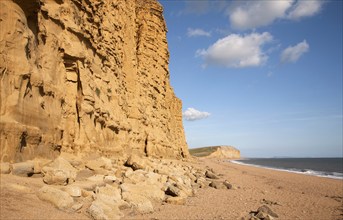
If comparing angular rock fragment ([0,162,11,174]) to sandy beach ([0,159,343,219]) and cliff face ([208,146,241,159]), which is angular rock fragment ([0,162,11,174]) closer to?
sandy beach ([0,159,343,219])

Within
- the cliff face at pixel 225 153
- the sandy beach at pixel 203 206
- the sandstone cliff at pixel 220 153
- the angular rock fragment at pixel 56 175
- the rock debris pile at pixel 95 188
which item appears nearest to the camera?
the sandy beach at pixel 203 206

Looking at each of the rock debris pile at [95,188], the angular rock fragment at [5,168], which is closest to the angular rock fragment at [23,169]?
the rock debris pile at [95,188]

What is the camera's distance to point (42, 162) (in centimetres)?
848

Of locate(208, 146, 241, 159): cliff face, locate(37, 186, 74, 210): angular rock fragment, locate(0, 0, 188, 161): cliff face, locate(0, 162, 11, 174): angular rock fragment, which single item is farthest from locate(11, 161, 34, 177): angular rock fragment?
locate(208, 146, 241, 159): cliff face

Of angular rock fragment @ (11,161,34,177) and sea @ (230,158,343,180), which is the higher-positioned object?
angular rock fragment @ (11,161,34,177)

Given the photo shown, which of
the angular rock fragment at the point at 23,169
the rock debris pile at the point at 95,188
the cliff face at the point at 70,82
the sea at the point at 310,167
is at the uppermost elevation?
the cliff face at the point at 70,82

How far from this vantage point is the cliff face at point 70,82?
25.7 feet

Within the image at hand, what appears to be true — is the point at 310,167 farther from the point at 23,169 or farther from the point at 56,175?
the point at 23,169

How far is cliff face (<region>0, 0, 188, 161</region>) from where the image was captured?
782 centimetres

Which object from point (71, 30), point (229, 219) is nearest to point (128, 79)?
point (71, 30)

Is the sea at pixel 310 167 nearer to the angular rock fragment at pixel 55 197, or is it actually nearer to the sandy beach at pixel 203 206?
the sandy beach at pixel 203 206

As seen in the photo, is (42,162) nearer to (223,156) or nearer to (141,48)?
(141,48)

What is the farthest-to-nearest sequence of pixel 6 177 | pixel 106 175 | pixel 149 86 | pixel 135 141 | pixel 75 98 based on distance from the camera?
1. pixel 149 86
2. pixel 135 141
3. pixel 75 98
4. pixel 106 175
5. pixel 6 177

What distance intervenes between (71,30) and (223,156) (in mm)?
103122
